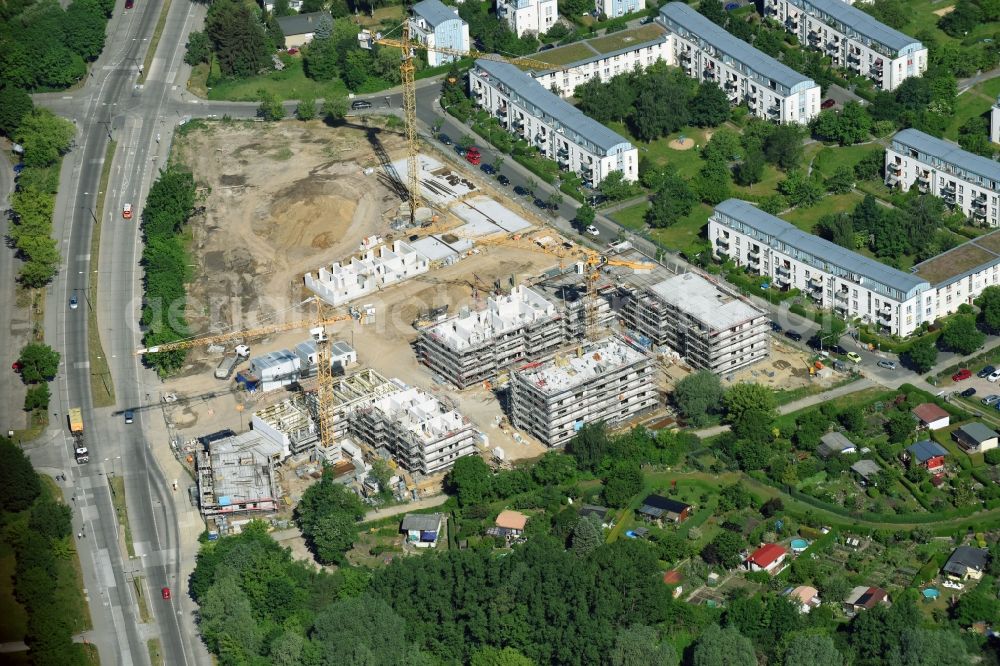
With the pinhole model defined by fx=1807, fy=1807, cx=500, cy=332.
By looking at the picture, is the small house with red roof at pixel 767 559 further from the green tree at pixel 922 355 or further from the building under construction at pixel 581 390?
the green tree at pixel 922 355

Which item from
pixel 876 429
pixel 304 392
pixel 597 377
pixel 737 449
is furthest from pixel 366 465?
pixel 876 429

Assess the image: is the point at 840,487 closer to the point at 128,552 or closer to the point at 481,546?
the point at 481,546

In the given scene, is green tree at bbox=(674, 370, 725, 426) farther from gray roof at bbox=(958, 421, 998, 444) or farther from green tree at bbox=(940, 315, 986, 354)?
green tree at bbox=(940, 315, 986, 354)

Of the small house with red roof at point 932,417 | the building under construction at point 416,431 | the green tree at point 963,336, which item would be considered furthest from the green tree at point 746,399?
the building under construction at point 416,431

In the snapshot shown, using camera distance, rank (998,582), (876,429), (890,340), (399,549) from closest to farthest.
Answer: (998,582) → (399,549) → (876,429) → (890,340)

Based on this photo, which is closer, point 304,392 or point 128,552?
point 128,552

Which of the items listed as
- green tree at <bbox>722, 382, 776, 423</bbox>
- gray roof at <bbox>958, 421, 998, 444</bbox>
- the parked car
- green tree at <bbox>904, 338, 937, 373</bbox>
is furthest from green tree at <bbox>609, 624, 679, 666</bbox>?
the parked car

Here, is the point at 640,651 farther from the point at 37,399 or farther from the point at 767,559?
the point at 37,399
